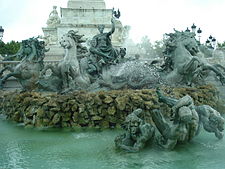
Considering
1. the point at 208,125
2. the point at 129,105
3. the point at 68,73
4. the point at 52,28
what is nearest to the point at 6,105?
the point at 68,73

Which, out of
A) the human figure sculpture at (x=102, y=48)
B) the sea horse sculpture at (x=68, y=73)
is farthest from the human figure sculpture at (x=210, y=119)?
the human figure sculpture at (x=102, y=48)

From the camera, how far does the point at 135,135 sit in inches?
230

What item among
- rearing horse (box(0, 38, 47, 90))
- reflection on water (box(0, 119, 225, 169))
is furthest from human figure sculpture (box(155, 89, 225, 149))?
rearing horse (box(0, 38, 47, 90))

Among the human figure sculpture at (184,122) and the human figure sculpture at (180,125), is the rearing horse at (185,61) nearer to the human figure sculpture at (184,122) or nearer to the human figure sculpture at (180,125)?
the human figure sculpture at (184,122)

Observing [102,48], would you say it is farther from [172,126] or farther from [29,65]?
[172,126]

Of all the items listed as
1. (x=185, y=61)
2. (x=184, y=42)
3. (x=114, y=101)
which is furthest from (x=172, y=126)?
(x=184, y=42)

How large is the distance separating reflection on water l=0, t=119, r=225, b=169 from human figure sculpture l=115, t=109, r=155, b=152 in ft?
0.44

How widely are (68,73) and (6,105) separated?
2365 millimetres

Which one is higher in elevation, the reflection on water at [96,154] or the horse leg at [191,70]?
the horse leg at [191,70]

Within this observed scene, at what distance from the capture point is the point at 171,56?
11836mm

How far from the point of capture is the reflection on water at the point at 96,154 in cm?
519

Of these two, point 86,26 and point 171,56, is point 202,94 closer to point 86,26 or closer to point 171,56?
point 171,56

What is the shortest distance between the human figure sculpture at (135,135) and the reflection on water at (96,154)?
0.44 feet

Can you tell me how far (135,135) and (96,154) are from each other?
2.53 ft
